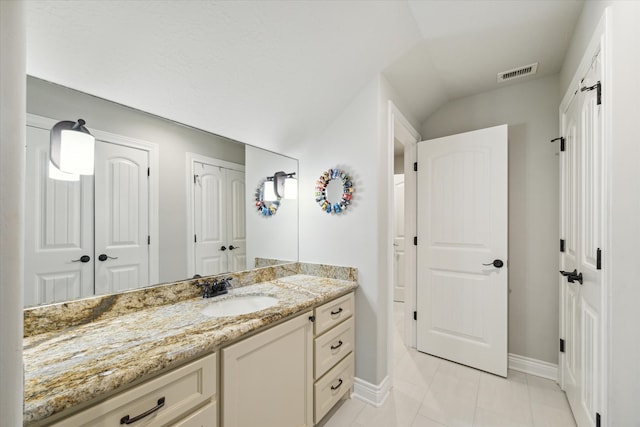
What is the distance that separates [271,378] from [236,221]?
3.31 ft

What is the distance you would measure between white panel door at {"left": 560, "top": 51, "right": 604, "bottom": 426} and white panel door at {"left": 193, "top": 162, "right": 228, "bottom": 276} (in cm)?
200

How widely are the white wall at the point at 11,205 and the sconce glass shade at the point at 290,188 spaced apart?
176 centimetres

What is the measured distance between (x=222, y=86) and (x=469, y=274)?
236cm

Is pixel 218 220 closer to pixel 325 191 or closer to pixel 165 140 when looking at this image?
pixel 165 140

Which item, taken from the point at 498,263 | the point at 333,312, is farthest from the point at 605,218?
the point at 333,312

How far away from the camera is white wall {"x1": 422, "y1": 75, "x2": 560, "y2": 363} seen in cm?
217

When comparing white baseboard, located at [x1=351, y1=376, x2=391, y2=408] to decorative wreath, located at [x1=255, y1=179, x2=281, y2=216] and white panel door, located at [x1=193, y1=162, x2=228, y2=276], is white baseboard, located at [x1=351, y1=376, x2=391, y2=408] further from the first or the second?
decorative wreath, located at [x1=255, y1=179, x2=281, y2=216]

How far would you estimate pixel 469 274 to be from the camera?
2.30m

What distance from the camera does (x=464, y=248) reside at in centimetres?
233

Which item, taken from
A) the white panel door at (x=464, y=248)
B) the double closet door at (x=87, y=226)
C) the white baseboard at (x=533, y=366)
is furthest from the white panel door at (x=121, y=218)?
the white baseboard at (x=533, y=366)

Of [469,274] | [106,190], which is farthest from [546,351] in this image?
[106,190]

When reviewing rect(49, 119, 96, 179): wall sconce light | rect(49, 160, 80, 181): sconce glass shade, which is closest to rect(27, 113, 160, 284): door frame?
rect(49, 119, 96, 179): wall sconce light

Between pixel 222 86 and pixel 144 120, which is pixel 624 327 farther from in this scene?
pixel 144 120

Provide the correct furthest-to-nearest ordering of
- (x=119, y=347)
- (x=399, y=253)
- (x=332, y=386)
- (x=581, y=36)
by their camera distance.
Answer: (x=399, y=253), (x=332, y=386), (x=581, y=36), (x=119, y=347)
